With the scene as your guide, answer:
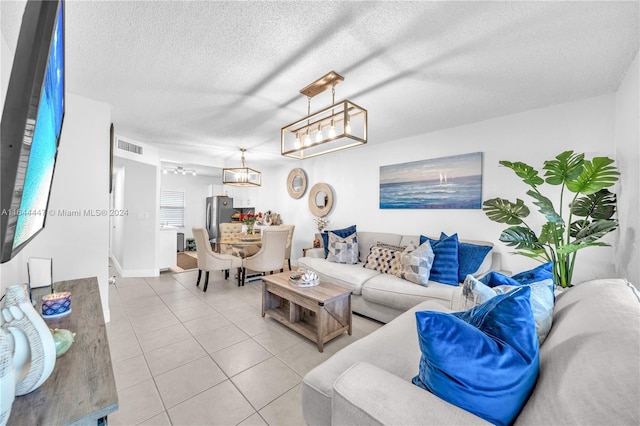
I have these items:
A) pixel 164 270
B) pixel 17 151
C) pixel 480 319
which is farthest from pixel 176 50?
pixel 164 270

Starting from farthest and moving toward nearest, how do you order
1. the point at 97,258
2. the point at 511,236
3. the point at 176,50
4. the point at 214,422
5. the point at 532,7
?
the point at 97,258 < the point at 511,236 < the point at 176,50 < the point at 214,422 < the point at 532,7

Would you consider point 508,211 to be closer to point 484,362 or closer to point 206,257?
point 484,362

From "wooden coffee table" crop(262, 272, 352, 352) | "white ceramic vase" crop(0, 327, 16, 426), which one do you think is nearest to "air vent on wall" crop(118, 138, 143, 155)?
"wooden coffee table" crop(262, 272, 352, 352)

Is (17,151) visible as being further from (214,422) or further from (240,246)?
(240,246)

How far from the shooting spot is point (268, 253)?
3.99 meters

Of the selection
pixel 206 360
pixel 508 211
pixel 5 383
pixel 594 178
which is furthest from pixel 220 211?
pixel 594 178

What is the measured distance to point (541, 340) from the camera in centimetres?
106

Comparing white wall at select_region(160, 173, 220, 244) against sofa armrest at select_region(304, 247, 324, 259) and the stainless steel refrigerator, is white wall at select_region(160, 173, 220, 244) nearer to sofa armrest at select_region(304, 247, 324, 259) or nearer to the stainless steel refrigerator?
the stainless steel refrigerator

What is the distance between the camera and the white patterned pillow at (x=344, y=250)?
3.66 metres

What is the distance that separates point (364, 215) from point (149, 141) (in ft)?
12.7

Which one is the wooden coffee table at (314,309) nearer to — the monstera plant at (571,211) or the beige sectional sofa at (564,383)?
the beige sectional sofa at (564,383)

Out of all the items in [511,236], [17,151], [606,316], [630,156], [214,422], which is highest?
[630,156]

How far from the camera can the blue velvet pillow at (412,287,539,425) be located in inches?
30.4

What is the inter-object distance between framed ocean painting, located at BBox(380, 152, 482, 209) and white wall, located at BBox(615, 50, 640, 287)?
45.2 inches
